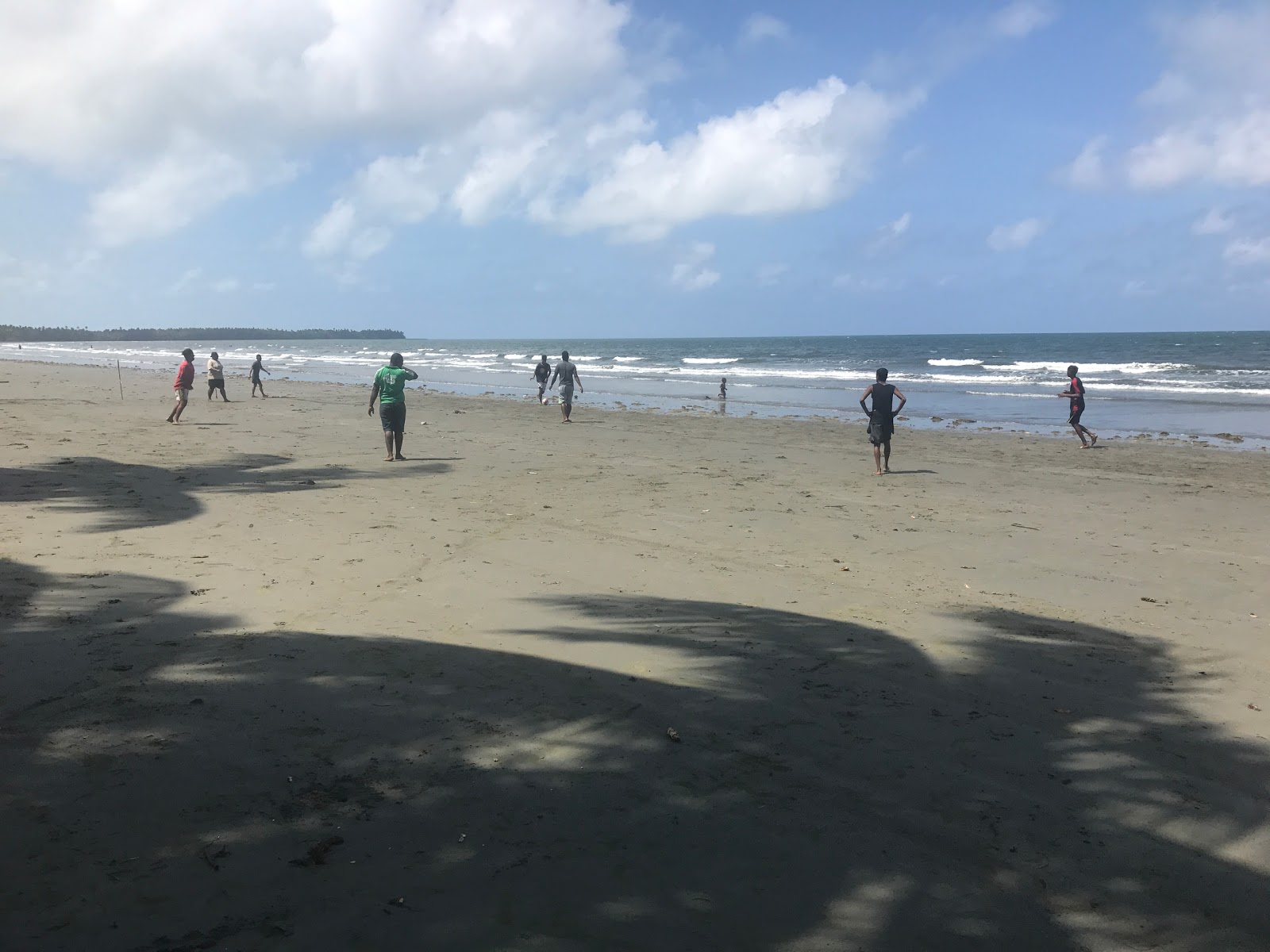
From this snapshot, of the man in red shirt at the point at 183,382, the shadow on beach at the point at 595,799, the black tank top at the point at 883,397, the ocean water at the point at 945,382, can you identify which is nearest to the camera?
the shadow on beach at the point at 595,799

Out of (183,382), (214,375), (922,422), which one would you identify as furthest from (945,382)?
(183,382)

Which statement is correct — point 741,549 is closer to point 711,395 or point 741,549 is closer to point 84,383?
point 711,395

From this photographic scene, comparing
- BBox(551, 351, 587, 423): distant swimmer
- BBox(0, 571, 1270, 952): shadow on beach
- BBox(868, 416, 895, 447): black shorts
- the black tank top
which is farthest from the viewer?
BBox(551, 351, 587, 423): distant swimmer

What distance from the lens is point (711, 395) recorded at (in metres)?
34.2

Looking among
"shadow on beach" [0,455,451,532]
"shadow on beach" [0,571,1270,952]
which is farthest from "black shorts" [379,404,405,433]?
"shadow on beach" [0,571,1270,952]

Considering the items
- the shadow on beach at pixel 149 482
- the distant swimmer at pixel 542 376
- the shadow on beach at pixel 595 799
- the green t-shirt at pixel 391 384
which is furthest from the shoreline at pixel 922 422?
the shadow on beach at pixel 595 799

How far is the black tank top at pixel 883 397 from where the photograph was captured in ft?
42.8

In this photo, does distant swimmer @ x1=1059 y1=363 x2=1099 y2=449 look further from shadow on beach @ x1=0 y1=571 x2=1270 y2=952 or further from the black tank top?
shadow on beach @ x1=0 y1=571 x2=1270 y2=952

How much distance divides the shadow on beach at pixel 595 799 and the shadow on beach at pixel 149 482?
11.4ft

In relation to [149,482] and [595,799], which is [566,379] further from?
[595,799]

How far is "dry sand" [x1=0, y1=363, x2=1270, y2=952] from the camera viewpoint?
2.94 m

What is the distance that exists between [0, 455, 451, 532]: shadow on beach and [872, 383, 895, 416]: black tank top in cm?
598

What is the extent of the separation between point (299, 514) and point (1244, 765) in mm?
7538

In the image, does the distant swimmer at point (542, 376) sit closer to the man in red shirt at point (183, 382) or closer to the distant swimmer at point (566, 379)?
the distant swimmer at point (566, 379)
